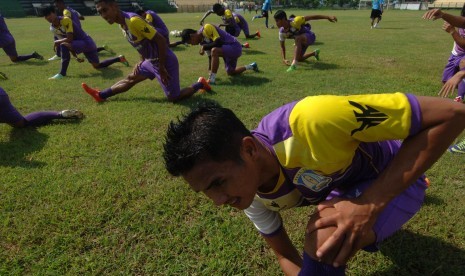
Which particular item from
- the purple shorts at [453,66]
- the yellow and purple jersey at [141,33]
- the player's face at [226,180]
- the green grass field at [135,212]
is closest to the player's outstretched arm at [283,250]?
the green grass field at [135,212]

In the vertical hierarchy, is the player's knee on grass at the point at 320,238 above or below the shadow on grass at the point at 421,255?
above

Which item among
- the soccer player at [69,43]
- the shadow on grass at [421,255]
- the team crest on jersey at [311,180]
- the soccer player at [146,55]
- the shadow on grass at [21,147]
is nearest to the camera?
the team crest on jersey at [311,180]

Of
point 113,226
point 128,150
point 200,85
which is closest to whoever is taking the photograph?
point 113,226

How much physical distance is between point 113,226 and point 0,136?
9.21 ft

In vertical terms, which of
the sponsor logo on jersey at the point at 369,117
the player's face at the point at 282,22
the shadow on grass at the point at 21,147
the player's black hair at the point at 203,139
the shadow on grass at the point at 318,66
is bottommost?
the shadow on grass at the point at 21,147

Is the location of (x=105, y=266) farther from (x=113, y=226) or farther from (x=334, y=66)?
(x=334, y=66)

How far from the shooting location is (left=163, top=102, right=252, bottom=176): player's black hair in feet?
4.46

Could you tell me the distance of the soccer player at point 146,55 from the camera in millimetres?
5048

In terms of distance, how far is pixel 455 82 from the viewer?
3.05m

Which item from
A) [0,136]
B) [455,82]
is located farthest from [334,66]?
[0,136]

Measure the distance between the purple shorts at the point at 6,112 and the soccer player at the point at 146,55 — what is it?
4.71 feet

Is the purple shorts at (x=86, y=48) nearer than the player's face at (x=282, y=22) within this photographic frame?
No

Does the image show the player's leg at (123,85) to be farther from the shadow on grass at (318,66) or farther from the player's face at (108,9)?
the shadow on grass at (318,66)

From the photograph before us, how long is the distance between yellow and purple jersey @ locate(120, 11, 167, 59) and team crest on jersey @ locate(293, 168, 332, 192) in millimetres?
4349
